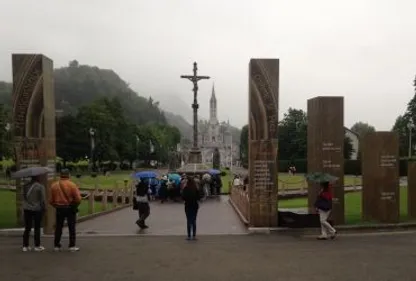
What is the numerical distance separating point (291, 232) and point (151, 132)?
103 m

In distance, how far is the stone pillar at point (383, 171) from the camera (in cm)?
1636

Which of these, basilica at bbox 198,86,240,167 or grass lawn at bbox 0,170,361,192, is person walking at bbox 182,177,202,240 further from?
basilica at bbox 198,86,240,167

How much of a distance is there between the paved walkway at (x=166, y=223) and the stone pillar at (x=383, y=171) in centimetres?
424

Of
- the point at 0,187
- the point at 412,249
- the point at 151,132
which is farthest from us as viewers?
the point at 151,132

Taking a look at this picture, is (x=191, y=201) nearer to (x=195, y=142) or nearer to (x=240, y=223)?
(x=240, y=223)

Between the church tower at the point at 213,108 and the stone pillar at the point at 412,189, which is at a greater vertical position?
the church tower at the point at 213,108

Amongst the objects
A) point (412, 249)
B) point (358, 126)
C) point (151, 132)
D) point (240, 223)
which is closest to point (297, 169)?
point (151, 132)

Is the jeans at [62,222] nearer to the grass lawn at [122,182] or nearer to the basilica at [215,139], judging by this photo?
the grass lawn at [122,182]

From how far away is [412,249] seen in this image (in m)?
11.8

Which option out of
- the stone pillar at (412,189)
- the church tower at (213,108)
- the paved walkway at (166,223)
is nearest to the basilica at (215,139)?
the church tower at (213,108)

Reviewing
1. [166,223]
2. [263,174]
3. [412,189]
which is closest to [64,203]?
[263,174]

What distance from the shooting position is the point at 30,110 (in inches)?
609

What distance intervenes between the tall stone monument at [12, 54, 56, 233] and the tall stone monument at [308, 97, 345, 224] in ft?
26.3

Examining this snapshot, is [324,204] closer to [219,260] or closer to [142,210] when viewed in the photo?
[219,260]
